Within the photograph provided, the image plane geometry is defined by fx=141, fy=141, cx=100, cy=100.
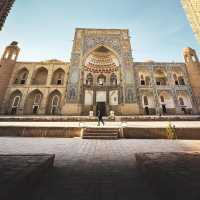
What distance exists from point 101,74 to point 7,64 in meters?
15.1

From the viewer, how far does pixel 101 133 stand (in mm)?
7484

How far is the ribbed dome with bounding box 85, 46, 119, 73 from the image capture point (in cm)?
2324

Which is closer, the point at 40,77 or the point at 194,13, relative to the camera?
the point at 194,13

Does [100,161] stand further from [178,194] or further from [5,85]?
[5,85]

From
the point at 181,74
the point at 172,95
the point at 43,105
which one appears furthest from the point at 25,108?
the point at 181,74

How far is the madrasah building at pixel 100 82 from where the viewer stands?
20609mm

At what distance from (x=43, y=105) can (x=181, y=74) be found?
22588 millimetres

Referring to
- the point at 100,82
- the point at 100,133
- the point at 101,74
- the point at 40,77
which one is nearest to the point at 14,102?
the point at 40,77

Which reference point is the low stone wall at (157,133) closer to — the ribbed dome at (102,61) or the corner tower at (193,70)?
the corner tower at (193,70)

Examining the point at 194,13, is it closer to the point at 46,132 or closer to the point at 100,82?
the point at 46,132

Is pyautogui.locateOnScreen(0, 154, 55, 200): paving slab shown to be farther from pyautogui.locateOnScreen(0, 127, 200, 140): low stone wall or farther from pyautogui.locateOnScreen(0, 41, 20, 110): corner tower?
pyautogui.locateOnScreen(0, 41, 20, 110): corner tower

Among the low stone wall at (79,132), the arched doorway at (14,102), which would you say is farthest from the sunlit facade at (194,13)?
the arched doorway at (14,102)

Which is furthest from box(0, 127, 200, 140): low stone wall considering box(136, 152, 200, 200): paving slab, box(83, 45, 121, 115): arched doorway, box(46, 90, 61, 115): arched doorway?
box(46, 90, 61, 115): arched doorway

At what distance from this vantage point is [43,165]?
2238mm
